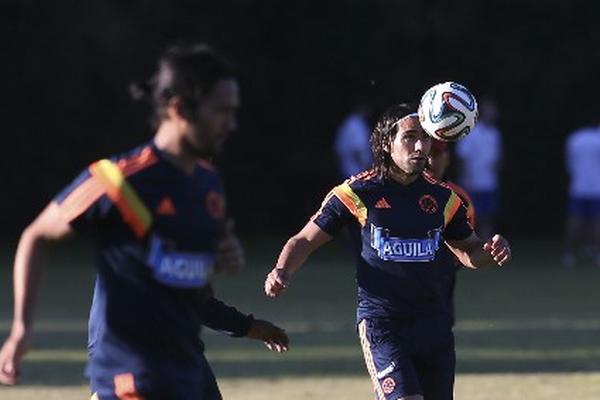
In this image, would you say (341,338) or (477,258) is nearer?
(477,258)

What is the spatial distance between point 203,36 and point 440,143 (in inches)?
587

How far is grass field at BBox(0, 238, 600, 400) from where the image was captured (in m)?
10.8

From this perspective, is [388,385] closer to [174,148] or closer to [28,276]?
[174,148]

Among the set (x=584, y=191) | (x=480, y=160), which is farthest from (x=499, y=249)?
(x=584, y=191)

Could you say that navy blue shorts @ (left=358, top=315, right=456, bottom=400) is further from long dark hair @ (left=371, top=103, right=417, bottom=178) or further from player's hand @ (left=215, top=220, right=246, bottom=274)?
player's hand @ (left=215, top=220, right=246, bottom=274)

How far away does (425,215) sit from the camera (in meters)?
7.46

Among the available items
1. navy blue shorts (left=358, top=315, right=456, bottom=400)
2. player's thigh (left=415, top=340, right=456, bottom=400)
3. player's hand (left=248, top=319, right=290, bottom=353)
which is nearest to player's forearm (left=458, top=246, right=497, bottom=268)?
navy blue shorts (left=358, top=315, right=456, bottom=400)

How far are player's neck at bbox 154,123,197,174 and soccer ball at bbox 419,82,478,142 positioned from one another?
247 cm

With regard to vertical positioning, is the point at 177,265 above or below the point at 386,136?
below

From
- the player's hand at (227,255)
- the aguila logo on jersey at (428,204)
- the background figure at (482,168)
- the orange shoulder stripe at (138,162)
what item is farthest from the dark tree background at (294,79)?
the orange shoulder stripe at (138,162)

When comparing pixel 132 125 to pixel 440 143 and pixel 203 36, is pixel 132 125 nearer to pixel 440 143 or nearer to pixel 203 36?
pixel 203 36

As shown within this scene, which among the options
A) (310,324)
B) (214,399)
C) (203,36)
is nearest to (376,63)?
(203,36)

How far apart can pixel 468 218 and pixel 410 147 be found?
1.68 ft

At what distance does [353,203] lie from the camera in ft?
24.6
